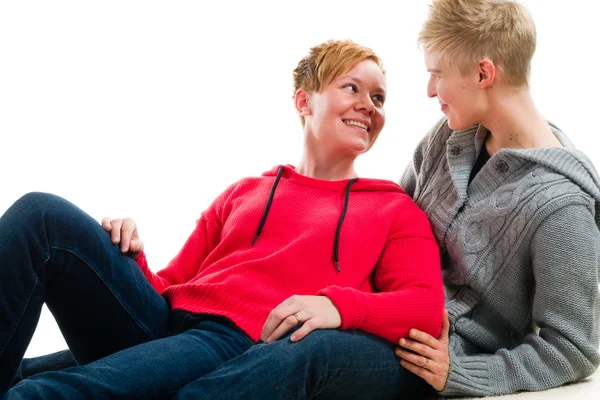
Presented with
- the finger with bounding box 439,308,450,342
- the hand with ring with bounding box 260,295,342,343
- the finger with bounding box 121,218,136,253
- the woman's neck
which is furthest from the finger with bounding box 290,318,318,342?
the woman's neck

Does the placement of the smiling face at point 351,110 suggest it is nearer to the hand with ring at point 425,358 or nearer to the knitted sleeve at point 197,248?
the knitted sleeve at point 197,248

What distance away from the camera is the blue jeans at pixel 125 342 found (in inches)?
51.7

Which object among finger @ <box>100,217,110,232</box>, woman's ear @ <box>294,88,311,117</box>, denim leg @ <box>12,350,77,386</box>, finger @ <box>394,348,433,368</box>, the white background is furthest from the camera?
the white background

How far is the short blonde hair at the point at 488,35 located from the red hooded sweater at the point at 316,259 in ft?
1.14

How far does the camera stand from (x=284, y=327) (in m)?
1.41

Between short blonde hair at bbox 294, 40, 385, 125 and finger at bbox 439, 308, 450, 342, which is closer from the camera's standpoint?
finger at bbox 439, 308, 450, 342

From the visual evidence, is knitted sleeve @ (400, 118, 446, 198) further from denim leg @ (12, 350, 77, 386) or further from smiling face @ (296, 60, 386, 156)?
denim leg @ (12, 350, 77, 386)

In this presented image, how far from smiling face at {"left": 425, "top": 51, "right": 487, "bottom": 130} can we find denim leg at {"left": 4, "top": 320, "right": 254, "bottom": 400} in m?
0.68

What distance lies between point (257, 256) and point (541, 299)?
603 mm

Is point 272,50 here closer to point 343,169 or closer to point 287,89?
point 287,89

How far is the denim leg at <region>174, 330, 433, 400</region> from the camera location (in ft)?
4.30

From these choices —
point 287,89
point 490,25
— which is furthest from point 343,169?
point 287,89

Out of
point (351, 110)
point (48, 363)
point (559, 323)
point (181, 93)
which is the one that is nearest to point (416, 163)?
point (351, 110)

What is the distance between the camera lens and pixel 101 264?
59.4 inches
